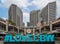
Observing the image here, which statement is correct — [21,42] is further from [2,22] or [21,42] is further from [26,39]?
[2,22]

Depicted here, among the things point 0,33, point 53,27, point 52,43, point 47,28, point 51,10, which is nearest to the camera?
point 52,43

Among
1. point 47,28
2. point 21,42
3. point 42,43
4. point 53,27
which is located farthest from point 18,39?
point 47,28

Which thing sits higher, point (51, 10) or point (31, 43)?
point (51, 10)

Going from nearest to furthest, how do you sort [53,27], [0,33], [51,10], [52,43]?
[52,43]
[0,33]
[53,27]
[51,10]

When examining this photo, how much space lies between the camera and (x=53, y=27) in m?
94.8

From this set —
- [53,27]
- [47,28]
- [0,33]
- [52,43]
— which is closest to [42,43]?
[52,43]

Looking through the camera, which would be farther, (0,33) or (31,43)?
(0,33)

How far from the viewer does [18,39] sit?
4450 cm

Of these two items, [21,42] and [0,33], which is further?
[0,33]

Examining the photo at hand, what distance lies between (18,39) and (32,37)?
3.28 meters

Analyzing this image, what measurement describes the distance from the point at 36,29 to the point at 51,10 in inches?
2649

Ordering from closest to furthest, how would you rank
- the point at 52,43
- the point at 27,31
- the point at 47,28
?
the point at 52,43, the point at 47,28, the point at 27,31

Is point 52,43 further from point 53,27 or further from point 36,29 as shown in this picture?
point 36,29

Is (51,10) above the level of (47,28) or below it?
above
